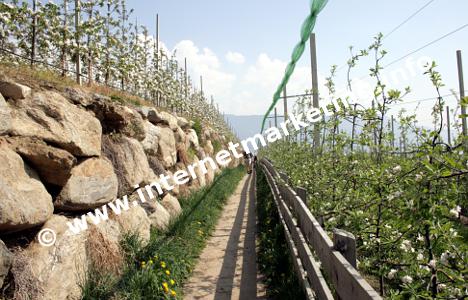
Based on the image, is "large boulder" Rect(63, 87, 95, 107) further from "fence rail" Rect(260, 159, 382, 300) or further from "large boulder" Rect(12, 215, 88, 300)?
"fence rail" Rect(260, 159, 382, 300)

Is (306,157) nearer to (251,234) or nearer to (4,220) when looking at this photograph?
(251,234)

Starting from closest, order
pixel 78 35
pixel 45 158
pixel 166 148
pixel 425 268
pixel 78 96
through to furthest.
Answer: pixel 425 268
pixel 45 158
pixel 78 96
pixel 78 35
pixel 166 148

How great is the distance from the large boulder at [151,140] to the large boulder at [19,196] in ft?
13.4

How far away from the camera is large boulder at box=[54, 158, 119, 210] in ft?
15.6

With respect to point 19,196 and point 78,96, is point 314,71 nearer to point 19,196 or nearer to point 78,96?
point 78,96

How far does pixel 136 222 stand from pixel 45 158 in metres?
2.17

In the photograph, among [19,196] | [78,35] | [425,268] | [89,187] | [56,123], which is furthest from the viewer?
[78,35]

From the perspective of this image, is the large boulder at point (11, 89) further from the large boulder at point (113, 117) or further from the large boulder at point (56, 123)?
the large boulder at point (113, 117)

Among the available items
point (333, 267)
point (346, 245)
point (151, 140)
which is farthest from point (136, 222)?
point (346, 245)

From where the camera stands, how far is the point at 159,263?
5.23 meters

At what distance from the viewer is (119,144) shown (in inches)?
264

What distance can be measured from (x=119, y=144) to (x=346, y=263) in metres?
5.22

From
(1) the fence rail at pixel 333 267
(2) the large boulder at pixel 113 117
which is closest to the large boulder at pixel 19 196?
(2) the large boulder at pixel 113 117

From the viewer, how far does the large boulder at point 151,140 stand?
331 inches
